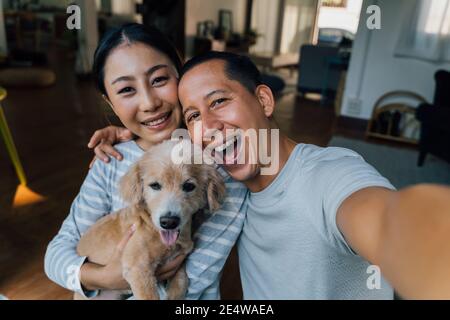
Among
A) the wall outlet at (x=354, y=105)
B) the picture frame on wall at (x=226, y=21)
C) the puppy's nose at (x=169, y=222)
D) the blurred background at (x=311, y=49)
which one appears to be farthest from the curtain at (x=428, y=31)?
the puppy's nose at (x=169, y=222)

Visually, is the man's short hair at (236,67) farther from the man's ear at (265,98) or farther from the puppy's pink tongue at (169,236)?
the puppy's pink tongue at (169,236)

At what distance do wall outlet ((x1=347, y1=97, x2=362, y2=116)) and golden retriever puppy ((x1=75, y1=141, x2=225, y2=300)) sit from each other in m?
0.26

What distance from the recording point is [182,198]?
0.53m

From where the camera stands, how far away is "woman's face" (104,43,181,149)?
1.41 feet

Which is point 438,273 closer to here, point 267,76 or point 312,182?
point 312,182

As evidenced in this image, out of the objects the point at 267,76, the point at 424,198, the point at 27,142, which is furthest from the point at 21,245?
the point at 424,198

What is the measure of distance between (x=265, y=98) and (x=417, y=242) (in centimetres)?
30

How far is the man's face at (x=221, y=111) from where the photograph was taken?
1.36 feet

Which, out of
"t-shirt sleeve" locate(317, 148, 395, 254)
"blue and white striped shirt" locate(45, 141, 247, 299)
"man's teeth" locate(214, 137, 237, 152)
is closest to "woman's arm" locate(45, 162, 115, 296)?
"blue and white striped shirt" locate(45, 141, 247, 299)

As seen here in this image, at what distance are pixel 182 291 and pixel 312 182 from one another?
283 millimetres

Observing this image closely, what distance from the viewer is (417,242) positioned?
0.19 m

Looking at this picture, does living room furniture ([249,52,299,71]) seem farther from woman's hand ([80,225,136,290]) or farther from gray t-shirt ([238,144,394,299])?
woman's hand ([80,225,136,290])

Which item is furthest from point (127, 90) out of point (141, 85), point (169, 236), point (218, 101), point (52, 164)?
point (52, 164)
